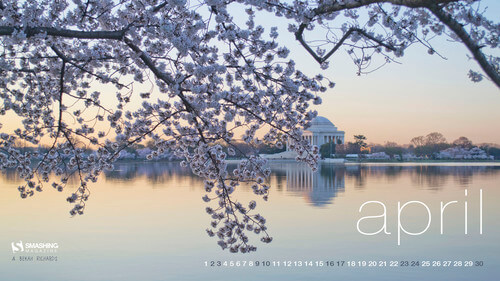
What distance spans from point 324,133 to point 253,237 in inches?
4063


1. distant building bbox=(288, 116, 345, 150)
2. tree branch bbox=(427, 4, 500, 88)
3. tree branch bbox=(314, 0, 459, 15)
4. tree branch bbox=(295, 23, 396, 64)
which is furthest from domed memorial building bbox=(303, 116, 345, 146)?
tree branch bbox=(427, 4, 500, 88)

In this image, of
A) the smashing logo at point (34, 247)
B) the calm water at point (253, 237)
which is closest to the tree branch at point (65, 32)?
the calm water at point (253, 237)

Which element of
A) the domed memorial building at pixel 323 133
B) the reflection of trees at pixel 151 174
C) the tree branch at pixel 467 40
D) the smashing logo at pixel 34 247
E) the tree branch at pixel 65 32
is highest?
the domed memorial building at pixel 323 133

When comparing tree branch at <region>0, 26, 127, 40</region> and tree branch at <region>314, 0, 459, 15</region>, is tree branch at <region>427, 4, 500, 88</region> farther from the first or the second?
tree branch at <region>0, 26, 127, 40</region>

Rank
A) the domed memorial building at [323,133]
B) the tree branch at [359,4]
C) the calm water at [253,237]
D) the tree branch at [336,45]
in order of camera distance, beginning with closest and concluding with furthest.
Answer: the tree branch at [359,4] → the tree branch at [336,45] → the calm water at [253,237] → the domed memorial building at [323,133]

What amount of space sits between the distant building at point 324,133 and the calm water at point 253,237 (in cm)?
9230

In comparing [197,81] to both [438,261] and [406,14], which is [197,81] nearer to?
[406,14]

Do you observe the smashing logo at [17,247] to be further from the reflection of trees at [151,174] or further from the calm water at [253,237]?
the reflection of trees at [151,174]

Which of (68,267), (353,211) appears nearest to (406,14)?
(68,267)

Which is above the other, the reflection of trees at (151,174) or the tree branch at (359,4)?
the tree branch at (359,4)

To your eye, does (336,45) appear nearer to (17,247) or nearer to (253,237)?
(253,237)

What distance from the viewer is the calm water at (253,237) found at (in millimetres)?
10203

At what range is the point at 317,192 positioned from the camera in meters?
22.8

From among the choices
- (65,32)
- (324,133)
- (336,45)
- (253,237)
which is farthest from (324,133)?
(65,32)
